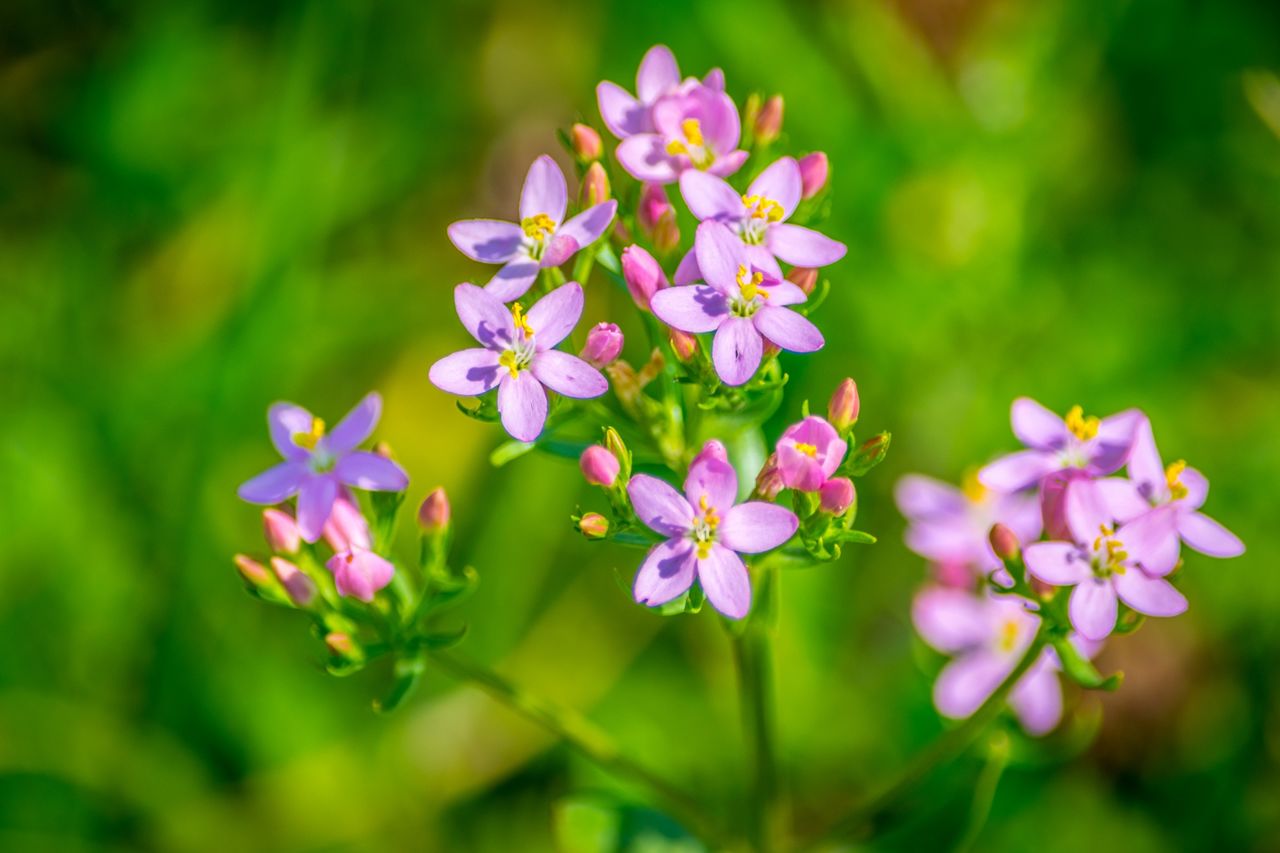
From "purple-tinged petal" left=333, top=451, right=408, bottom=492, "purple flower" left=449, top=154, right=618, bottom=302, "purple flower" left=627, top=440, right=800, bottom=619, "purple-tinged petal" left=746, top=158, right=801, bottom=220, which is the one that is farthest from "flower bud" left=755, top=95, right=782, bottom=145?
"purple-tinged petal" left=333, top=451, right=408, bottom=492

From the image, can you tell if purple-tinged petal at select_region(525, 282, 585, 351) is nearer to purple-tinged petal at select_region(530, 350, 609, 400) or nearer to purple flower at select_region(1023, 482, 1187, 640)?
purple-tinged petal at select_region(530, 350, 609, 400)

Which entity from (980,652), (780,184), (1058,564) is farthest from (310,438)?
(980,652)

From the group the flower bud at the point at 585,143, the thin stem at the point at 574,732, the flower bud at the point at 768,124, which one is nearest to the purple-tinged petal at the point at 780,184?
the flower bud at the point at 768,124

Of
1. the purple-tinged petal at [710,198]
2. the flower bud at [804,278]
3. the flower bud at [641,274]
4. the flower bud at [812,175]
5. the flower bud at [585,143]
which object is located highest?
the flower bud at [812,175]

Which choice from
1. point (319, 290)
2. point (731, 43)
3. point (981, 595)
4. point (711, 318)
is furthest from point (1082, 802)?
point (319, 290)

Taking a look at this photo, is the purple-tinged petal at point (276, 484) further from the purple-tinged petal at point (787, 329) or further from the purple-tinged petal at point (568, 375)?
the purple-tinged petal at point (787, 329)

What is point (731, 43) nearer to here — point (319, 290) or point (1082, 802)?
point (319, 290)
